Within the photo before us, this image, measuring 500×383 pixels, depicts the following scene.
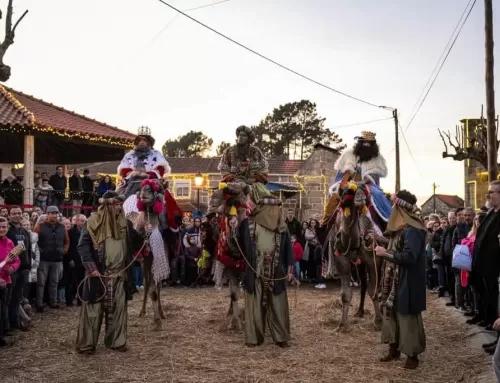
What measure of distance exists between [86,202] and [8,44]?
9.62m

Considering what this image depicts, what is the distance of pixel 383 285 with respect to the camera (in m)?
6.54

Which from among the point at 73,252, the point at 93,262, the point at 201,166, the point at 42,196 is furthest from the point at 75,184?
the point at 201,166

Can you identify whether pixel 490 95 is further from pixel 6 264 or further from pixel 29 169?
pixel 29 169

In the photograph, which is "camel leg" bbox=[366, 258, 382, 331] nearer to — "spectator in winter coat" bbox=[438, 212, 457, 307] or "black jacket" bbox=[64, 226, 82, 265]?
"spectator in winter coat" bbox=[438, 212, 457, 307]

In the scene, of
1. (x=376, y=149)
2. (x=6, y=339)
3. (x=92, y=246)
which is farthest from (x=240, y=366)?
(x=376, y=149)

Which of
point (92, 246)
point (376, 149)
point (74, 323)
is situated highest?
point (376, 149)

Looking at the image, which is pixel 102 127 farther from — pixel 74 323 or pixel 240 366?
pixel 240 366

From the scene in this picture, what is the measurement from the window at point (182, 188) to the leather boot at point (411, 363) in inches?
1418

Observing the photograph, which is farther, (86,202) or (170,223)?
(86,202)

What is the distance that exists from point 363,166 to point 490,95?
19.0ft

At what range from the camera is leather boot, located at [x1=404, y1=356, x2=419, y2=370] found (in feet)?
20.8

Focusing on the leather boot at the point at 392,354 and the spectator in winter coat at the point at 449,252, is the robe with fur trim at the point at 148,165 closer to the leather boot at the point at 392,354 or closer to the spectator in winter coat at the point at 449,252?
the leather boot at the point at 392,354

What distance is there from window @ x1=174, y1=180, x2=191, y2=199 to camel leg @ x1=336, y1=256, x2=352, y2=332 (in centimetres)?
3369

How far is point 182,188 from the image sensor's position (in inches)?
1661
